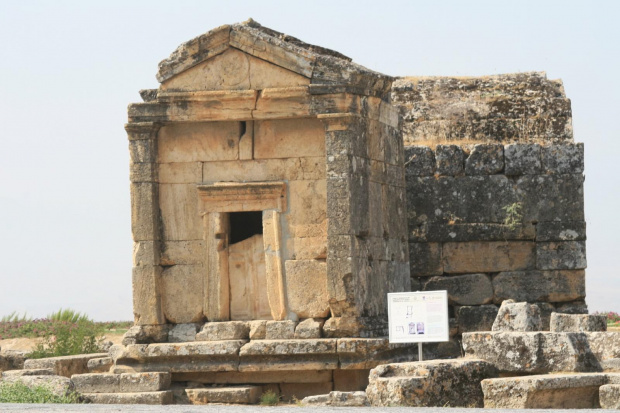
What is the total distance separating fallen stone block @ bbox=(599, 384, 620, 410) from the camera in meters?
11.5

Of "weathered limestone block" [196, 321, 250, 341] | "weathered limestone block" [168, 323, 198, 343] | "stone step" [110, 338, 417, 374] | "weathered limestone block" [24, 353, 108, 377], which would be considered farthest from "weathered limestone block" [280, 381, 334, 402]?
"weathered limestone block" [24, 353, 108, 377]

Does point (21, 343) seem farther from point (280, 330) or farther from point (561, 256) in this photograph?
point (561, 256)

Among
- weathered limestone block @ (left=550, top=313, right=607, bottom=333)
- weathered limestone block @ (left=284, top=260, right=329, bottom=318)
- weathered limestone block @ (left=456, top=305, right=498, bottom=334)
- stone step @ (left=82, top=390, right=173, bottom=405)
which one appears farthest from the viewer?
weathered limestone block @ (left=456, top=305, right=498, bottom=334)

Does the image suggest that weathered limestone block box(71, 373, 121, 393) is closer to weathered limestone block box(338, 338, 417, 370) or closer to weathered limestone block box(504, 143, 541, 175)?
weathered limestone block box(338, 338, 417, 370)

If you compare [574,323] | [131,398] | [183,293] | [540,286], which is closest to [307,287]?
[183,293]

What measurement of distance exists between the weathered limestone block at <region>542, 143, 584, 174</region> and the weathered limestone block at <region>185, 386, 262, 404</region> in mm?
5937

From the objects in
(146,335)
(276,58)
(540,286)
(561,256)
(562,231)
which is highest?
(276,58)

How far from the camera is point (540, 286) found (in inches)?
687

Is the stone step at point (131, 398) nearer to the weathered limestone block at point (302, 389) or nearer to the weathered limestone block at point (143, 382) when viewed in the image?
the weathered limestone block at point (143, 382)

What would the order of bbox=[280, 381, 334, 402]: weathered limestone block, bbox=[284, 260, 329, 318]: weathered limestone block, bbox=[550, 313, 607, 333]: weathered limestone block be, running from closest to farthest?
bbox=[550, 313, 607, 333]: weathered limestone block, bbox=[280, 381, 334, 402]: weathered limestone block, bbox=[284, 260, 329, 318]: weathered limestone block

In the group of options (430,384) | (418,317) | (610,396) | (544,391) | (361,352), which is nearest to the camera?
(610,396)

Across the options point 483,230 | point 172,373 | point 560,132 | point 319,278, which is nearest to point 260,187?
point 319,278

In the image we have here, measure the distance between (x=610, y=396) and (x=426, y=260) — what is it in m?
6.32

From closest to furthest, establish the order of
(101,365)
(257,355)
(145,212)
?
(257,355) → (145,212) → (101,365)
